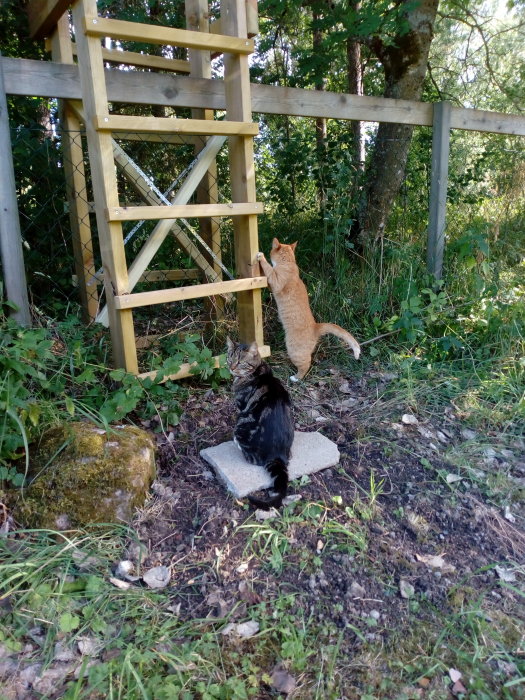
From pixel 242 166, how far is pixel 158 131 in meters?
0.58

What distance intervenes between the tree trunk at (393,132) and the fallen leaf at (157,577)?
3.72m

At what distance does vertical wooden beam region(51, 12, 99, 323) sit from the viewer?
3.53 m

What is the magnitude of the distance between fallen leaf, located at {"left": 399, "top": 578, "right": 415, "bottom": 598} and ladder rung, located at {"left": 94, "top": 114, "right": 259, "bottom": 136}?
104 inches

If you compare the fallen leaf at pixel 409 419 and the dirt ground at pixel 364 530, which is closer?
the dirt ground at pixel 364 530

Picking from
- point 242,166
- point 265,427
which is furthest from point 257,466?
point 242,166

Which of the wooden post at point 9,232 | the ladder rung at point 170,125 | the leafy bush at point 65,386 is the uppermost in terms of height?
the ladder rung at point 170,125

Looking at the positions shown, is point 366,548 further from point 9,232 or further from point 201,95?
point 201,95

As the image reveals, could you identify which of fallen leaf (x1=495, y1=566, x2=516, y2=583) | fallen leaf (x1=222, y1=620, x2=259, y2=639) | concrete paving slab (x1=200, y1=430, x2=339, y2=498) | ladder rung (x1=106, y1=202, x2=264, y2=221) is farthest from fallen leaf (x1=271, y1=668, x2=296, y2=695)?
ladder rung (x1=106, y1=202, x2=264, y2=221)

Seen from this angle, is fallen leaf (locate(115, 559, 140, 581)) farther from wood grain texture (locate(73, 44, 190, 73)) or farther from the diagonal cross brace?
wood grain texture (locate(73, 44, 190, 73))

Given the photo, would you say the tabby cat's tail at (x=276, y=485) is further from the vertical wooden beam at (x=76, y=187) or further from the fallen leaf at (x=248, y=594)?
the vertical wooden beam at (x=76, y=187)

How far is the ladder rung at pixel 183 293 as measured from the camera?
2783 millimetres

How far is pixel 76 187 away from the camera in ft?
12.0

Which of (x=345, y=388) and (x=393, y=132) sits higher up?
(x=393, y=132)

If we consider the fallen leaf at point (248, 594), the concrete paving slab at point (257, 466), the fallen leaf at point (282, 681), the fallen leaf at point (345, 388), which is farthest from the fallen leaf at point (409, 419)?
the fallen leaf at point (282, 681)
